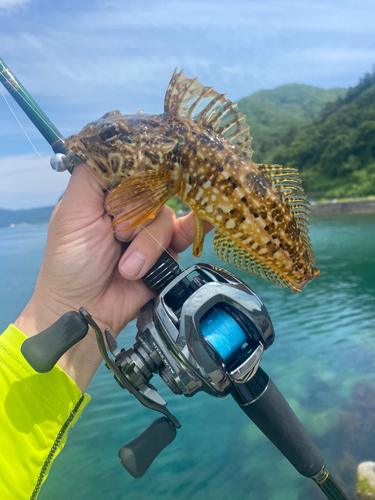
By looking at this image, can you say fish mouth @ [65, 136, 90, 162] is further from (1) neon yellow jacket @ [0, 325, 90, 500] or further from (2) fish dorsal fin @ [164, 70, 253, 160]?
(1) neon yellow jacket @ [0, 325, 90, 500]

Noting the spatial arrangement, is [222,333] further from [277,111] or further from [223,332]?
[277,111]

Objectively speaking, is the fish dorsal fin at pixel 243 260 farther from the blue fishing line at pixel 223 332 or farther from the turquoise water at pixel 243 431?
the turquoise water at pixel 243 431

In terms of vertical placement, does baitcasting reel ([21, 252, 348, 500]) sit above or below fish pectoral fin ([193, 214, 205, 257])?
below

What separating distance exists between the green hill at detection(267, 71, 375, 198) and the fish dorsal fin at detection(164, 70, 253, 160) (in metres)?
49.8

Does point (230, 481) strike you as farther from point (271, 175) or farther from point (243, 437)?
point (271, 175)

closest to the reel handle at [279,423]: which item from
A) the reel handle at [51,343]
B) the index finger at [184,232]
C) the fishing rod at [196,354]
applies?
the fishing rod at [196,354]

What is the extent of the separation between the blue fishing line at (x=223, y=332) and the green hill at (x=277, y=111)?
101 m

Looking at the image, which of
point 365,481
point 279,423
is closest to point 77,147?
point 279,423

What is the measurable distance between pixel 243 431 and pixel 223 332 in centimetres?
360

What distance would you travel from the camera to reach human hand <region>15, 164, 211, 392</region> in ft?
7.80

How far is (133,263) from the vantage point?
233 centimetres

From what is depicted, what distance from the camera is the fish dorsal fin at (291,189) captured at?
244 centimetres

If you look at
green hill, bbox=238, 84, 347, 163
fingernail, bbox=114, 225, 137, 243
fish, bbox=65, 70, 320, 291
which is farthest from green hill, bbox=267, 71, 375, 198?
fingernail, bbox=114, 225, 137, 243

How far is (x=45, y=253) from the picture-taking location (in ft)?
8.12
